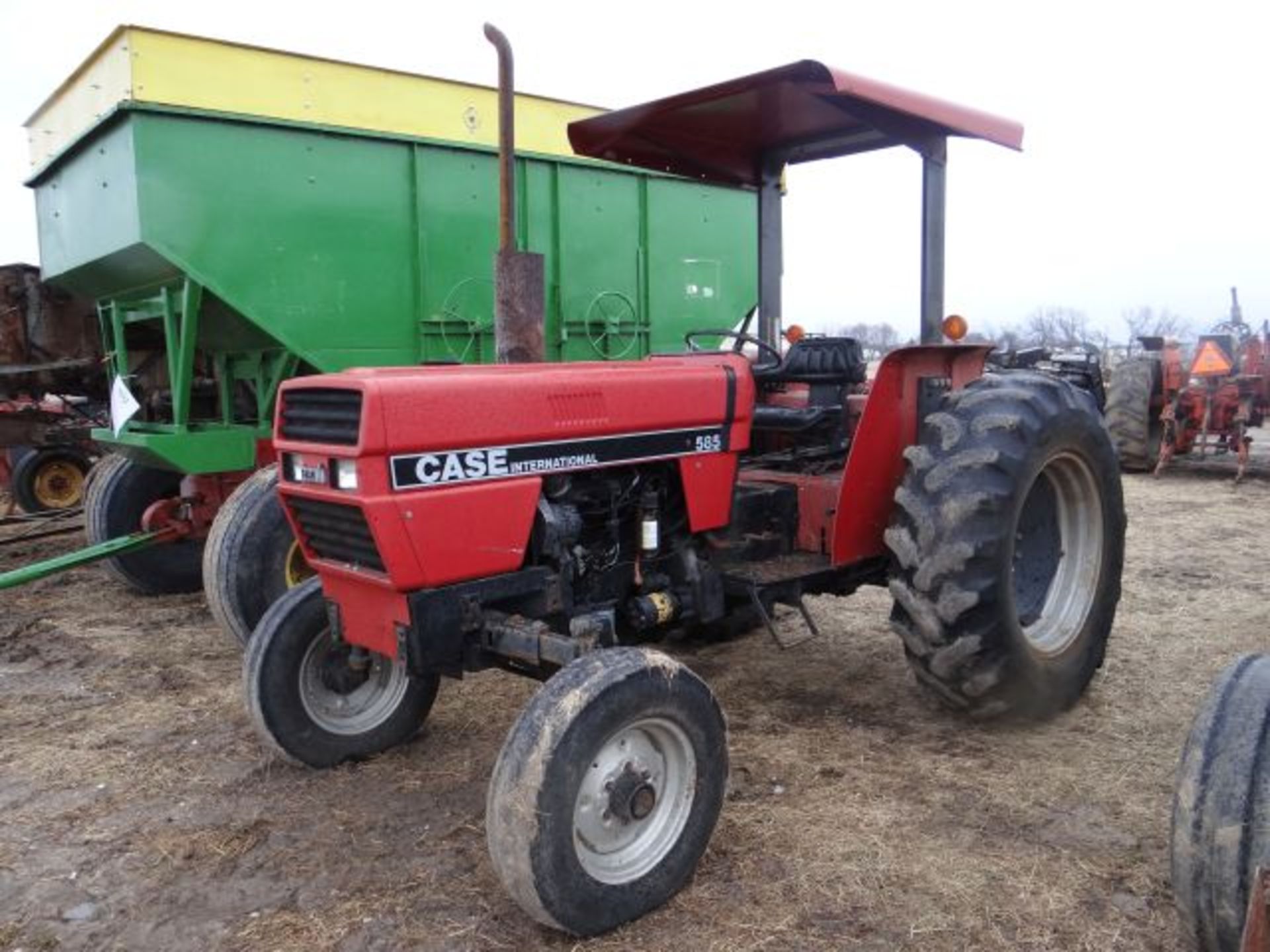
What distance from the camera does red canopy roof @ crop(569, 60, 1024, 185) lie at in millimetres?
3621

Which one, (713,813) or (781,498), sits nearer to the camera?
(713,813)

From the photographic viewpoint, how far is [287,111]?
17.9 feet

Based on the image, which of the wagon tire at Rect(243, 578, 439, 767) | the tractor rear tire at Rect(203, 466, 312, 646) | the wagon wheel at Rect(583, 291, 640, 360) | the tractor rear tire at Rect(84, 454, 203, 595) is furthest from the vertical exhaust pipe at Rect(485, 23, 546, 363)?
the tractor rear tire at Rect(84, 454, 203, 595)

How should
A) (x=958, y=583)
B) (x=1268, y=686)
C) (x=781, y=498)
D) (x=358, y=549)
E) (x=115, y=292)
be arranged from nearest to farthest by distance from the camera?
(x=1268, y=686), (x=358, y=549), (x=958, y=583), (x=781, y=498), (x=115, y=292)

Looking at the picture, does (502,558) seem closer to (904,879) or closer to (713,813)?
(713,813)

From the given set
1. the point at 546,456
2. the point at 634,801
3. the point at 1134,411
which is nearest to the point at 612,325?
the point at 546,456

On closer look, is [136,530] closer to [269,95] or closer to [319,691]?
[269,95]

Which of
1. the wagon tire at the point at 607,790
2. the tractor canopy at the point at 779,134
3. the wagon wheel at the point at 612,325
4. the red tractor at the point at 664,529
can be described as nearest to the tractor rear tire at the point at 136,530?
the wagon wheel at the point at 612,325

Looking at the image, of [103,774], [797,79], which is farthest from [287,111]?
[103,774]

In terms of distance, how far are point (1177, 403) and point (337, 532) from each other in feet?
33.3

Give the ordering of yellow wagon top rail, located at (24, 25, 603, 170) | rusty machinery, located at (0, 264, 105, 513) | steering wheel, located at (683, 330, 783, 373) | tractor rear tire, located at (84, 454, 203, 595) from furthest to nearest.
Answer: rusty machinery, located at (0, 264, 105, 513)
tractor rear tire, located at (84, 454, 203, 595)
yellow wagon top rail, located at (24, 25, 603, 170)
steering wheel, located at (683, 330, 783, 373)

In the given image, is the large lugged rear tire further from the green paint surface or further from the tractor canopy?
the green paint surface

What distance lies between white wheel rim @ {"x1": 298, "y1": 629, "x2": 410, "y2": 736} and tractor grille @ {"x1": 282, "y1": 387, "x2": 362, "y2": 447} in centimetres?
75

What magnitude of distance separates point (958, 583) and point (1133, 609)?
259 centimetres
